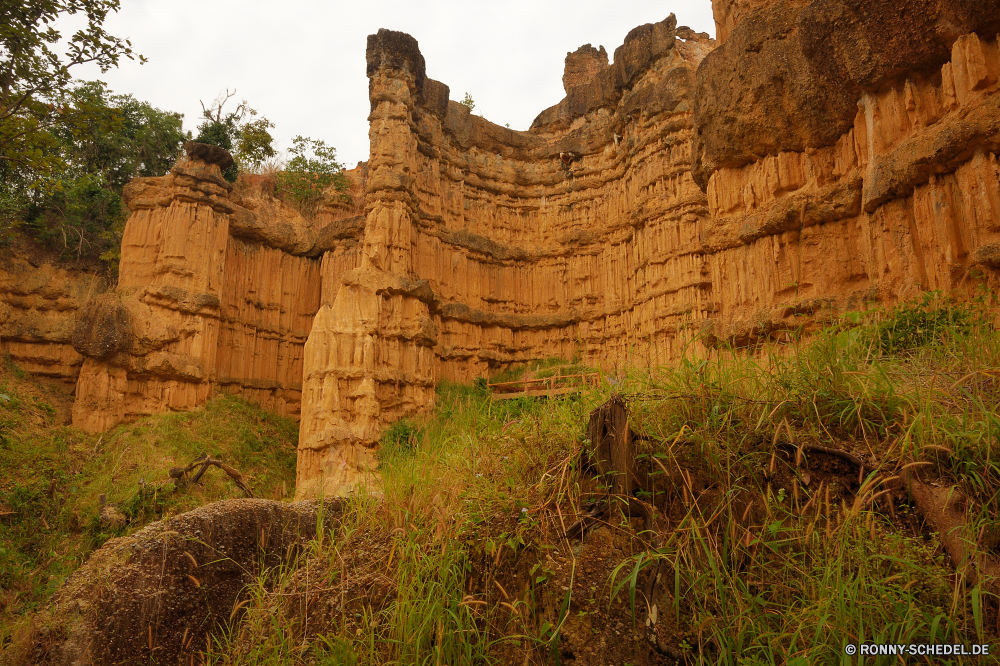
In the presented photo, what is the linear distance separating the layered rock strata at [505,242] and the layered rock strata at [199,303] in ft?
7.89

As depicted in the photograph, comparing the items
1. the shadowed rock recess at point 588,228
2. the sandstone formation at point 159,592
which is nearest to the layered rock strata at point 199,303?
the shadowed rock recess at point 588,228

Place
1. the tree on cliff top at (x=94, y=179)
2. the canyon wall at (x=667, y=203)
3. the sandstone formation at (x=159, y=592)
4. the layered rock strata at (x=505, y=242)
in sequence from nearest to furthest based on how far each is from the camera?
the sandstone formation at (x=159, y=592), the canyon wall at (x=667, y=203), the layered rock strata at (x=505, y=242), the tree on cliff top at (x=94, y=179)

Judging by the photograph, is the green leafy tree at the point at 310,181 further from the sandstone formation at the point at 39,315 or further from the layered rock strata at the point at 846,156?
the layered rock strata at the point at 846,156

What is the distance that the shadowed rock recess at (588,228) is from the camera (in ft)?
21.3

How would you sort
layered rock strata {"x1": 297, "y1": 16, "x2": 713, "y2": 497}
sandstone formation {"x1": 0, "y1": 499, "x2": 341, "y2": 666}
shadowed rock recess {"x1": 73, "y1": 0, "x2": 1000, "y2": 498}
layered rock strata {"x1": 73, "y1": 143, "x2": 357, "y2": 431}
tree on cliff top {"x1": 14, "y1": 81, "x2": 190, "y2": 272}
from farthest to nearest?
1. tree on cliff top {"x1": 14, "y1": 81, "x2": 190, "y2": 272}
2. layered rock strata {"x1": 297, "y1": 16, "x2": 713, "y2": 497}
3. layered rock strata {"x1": 73, "y1": 143, "x2": 357, "y2": 431}
4. shadowed rock recess {"x1": 73, "y1": 0, "x2": 1000, "y2": 498}
5. sandstone formation {"x1": 0, "y1": 499, "x2": 341, "y2": 666}

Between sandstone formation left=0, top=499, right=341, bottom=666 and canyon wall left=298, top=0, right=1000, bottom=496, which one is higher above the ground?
canyon wall left=298, top=0, right=1000, bottom=496

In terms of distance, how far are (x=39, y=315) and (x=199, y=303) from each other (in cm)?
529

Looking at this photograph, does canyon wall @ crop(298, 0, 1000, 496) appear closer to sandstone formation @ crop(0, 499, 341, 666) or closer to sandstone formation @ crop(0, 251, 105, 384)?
sandstone formation @ crop(0, 499, 341, 666)

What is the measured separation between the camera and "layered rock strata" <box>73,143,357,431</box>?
18.4 meters

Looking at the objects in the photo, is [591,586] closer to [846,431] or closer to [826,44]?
[846,431]

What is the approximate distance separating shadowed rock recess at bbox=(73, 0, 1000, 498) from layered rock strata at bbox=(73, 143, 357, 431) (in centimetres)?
8

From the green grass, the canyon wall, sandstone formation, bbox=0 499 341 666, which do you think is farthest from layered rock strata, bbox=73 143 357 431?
sandstone formation, bbox=0 499 341 666

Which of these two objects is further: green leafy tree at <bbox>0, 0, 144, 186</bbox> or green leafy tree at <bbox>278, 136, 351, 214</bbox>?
green leafy tree at <bbox>278, 136, 351, 214</bbox>

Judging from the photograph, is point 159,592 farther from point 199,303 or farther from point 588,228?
point 588,228
